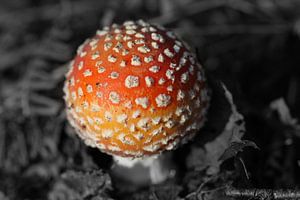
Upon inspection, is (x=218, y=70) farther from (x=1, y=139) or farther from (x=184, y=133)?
(x=1, y=139)

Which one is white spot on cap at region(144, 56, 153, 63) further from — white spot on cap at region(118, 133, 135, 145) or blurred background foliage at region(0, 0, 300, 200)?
blurred background foliage at region(0, 0, 300, 200)

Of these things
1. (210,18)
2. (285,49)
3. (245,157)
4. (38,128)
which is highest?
(210,18)

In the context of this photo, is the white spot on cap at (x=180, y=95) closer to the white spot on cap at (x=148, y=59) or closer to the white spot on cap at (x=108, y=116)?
the white spot on cap at (x=148, y=59)

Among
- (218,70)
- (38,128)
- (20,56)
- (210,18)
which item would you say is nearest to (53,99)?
(38,128)

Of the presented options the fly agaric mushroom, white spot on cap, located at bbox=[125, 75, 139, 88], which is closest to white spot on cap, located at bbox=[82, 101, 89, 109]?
the fly agaric mushroom

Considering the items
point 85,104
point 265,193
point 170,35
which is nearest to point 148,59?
point 170,35
